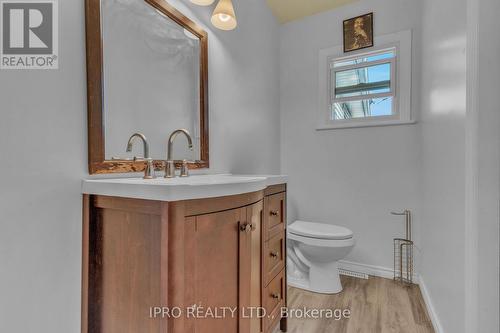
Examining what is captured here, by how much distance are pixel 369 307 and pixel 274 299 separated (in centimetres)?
82

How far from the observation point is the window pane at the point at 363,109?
2.23m

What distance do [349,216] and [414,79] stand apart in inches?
51.8

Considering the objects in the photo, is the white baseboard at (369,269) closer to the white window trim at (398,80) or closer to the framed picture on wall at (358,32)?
the white window trim at (398,80)

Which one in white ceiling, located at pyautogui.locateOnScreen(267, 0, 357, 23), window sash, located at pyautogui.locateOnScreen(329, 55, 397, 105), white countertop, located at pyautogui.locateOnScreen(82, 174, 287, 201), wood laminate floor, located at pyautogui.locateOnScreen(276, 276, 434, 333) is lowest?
wood laminate floor, located at pyautogui.locateOnScreen(276, 276, 434, 333)

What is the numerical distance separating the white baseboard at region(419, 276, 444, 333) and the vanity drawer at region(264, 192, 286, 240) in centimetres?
104

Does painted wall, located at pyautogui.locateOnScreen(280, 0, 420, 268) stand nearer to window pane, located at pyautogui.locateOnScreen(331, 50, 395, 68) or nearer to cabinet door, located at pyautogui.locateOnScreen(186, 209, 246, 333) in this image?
window pane, located at pyautogui.locateOnScreen(331, 50, 395, 68)

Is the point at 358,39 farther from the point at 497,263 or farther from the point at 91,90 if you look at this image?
the point at 91,90

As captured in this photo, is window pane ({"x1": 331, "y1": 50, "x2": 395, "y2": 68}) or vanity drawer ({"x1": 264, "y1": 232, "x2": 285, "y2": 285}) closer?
vanity drawer ({"x1": 264, "y1": 232, "x2": 285, "y2": 285})

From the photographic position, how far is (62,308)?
2.95 feet

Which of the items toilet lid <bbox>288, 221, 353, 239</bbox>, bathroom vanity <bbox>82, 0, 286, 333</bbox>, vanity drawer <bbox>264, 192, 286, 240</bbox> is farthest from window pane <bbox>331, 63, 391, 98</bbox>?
bathroom vanity <bbox>82, 0, 286, 333</bbox>

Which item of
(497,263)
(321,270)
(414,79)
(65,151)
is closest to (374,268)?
(321,270)

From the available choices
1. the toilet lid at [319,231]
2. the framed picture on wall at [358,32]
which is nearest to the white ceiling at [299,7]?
the framed picture on wall at [358,32]

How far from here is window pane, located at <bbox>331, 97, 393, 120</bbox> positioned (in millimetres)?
2234

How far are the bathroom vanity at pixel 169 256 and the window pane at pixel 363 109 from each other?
66.9 inches
